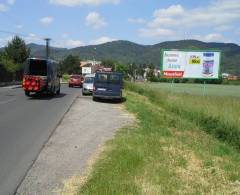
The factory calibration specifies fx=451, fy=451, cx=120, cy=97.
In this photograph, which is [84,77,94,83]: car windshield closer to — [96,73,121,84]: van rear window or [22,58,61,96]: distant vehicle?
[22,58,61,96]: distant vehicle

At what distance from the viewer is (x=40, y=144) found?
11.0 meters

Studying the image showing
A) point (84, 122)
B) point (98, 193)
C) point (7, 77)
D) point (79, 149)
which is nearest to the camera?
point (98, 193)

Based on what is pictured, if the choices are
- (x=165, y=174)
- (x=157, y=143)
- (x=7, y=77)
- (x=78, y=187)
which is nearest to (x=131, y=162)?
(x=165, y=174)

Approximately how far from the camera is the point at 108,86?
96.8 ft

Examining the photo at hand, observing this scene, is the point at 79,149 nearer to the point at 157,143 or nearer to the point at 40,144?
the point at 40,144

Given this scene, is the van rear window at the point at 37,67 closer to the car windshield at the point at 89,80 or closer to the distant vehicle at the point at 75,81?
the car windshield at the point at 89,80

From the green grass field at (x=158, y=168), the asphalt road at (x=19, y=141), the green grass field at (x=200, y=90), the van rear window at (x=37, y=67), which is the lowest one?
the green grass field at (x=200, y=90)

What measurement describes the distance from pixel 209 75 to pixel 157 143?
41.4 metres

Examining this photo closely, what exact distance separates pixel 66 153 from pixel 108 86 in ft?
65.0

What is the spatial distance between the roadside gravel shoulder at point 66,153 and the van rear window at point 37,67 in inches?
588

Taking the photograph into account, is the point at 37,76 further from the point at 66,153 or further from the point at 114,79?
the point at 66,153

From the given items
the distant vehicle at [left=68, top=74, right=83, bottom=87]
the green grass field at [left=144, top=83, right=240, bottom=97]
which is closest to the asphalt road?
the green grass field at [left=144, top=83, right=240, bottom=97]

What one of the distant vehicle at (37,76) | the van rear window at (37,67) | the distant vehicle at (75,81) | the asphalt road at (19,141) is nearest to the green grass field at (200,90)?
the distant vehicle at (75,81)

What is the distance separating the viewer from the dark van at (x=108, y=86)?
29266 mm
